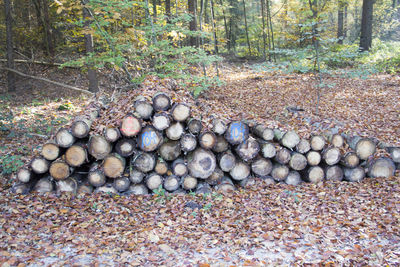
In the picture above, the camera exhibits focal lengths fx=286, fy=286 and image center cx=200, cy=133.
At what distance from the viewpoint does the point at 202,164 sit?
516cm

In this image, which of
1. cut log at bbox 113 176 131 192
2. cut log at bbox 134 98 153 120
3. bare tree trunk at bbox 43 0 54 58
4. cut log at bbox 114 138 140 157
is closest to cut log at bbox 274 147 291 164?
cut log at bbox 134 98 153 120

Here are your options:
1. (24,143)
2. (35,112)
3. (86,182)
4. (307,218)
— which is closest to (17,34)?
(35,112)

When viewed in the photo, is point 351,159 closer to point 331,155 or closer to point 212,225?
point 331,155

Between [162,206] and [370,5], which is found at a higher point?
[370,5]

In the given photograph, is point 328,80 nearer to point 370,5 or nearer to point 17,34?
point 370,5

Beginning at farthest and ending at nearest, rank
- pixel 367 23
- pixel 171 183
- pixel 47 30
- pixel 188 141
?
pixel 367 23
pixel 47 30
pixel 171 183
pixel 188 141

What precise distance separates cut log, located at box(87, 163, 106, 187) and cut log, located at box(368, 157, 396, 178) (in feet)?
16.5

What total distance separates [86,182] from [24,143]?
Result: 2845mm

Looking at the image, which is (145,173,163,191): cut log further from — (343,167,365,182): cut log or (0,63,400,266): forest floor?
(343,167,365,182): cut log

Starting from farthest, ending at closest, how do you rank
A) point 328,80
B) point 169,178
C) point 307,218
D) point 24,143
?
point 328,80 < point 24,143 < point 169,178 < point 307,218

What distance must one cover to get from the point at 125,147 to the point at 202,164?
1.39 m

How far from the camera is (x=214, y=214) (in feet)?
14.8

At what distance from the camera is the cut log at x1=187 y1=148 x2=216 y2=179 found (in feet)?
16.9

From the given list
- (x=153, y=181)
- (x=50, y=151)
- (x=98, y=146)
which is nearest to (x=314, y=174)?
(x=153, y=181)
